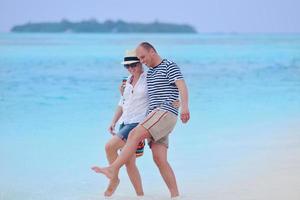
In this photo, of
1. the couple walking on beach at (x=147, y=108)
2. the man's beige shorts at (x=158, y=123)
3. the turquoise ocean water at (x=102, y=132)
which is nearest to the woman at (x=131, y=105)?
the couple walking on beach at (x=147, y=108)

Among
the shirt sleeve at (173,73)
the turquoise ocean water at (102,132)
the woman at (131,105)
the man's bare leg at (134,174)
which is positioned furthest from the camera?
the turquoise ocean water at (102,132)

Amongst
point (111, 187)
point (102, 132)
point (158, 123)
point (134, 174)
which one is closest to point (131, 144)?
point (158, 123)

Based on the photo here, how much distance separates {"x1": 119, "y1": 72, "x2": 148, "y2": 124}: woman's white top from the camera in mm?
5355

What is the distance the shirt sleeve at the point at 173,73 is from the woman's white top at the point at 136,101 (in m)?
0.20

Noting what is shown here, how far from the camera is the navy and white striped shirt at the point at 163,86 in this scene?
17.2 ft

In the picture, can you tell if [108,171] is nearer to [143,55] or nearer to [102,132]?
[143,55]

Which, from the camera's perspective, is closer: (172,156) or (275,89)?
(172,156)

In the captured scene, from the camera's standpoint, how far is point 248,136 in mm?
8523

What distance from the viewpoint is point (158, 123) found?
5230mm

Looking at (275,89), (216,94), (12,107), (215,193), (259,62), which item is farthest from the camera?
(259,62)

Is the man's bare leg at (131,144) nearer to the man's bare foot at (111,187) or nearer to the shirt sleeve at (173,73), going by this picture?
the man's bare foot at (111,187)

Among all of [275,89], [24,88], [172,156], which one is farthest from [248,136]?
[24,88]

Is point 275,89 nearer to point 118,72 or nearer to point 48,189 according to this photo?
point 118,72

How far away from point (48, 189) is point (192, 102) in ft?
20.2
